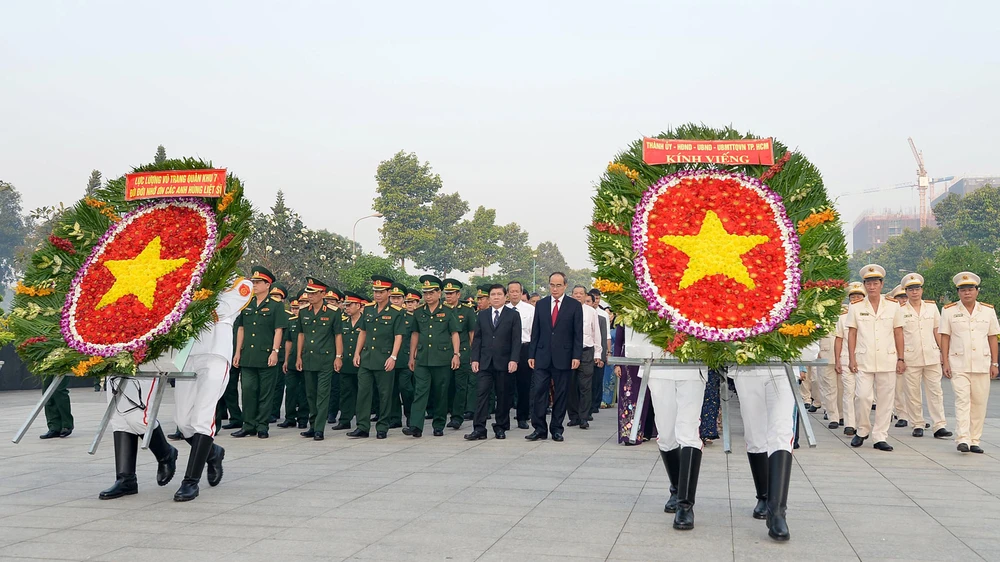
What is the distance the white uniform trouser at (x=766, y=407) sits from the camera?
220 inches

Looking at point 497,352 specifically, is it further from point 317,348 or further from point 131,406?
point 131,406

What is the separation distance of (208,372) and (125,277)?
41.9 inches

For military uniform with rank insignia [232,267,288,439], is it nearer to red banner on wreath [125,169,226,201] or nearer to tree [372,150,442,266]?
red banner on wreath [125,169,226,201]

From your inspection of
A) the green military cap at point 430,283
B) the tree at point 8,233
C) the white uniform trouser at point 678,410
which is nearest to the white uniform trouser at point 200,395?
the white uniform trouser at point 678,410

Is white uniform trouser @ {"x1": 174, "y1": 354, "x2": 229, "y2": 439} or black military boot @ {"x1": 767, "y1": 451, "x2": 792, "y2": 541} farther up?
white uniform trouser @ {"x1": 174, "y1": 354, "x2": 229, "y2": 439}

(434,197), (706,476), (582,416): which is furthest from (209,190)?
(434,197)

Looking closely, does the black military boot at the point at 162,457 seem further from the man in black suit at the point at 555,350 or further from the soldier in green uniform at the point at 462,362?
the soldier in green uniform at the point at 462,362

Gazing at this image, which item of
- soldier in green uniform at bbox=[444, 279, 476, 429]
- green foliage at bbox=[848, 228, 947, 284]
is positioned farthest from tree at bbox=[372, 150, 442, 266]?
soldier in green uniform at bbox=[444, 279, 476, 429]

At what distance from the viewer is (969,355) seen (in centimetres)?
1005

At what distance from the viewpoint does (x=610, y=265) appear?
6035mm

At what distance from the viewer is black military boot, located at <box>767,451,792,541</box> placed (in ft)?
17.0

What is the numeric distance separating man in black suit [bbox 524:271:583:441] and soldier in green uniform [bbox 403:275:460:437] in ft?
3.75

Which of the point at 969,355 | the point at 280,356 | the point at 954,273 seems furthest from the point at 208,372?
the point at 954,273

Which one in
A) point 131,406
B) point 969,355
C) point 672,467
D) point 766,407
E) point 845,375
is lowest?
point 672,467
